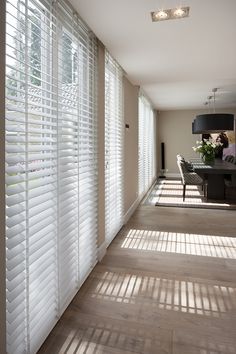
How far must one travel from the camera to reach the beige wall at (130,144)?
4.57 meters

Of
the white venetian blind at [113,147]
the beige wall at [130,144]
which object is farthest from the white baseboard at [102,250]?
the beige wall at [130,144]

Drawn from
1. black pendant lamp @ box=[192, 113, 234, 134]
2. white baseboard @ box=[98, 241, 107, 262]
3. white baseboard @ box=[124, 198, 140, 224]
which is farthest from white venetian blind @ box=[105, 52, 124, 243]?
black pendant lamp @ box=[192, 113, 234, 134]

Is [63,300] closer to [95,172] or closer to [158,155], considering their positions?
[95,172]

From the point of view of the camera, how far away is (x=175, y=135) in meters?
10.4

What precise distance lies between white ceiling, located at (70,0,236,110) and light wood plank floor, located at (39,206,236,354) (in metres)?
2.36

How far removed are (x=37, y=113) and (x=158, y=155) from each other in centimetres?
891

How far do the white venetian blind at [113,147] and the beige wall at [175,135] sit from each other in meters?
6.44

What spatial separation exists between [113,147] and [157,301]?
6.81 feet

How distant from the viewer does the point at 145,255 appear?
10.6 feet

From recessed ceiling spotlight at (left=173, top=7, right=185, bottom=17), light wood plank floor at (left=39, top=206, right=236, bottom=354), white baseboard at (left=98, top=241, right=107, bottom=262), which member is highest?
recessed ceiling spotlight at (left=173, top=7, right=185, bottom=17)

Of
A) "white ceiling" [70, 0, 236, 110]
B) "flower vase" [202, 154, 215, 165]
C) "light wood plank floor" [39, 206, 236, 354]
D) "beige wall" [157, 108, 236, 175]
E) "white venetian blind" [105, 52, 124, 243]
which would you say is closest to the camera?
"light wood plank floor" [39, 206, 236, 354]

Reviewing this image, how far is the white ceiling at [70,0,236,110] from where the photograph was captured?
90.0 inches

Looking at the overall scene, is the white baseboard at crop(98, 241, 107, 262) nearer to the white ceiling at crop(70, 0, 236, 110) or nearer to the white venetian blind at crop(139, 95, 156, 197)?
the white ceiling at crop(70, 0, 236, 110)

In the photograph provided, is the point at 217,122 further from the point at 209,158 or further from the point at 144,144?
the point at 144,144
